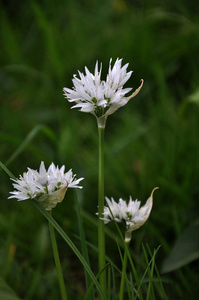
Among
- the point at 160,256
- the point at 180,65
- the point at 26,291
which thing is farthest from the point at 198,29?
the point at 26,291

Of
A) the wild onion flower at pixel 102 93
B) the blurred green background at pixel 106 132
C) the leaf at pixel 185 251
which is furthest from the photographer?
the blurred green background at pixel 106 132

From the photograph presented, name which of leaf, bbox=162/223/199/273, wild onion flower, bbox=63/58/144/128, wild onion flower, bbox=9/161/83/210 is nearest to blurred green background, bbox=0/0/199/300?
leaf, bbox=162/223/199/273

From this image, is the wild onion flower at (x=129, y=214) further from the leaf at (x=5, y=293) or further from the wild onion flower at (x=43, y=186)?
the leaf at (x=5, y=293)

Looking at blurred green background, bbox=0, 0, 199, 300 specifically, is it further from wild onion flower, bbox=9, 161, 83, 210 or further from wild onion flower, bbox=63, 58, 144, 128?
wild onion flower, bbox=63, 58, 144, 128

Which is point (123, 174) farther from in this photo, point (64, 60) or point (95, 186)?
point (64, 60)

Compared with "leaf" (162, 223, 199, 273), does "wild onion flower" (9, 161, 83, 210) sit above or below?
above

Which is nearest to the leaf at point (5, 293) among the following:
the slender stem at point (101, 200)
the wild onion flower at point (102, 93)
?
the slender stem at point (101, 200)

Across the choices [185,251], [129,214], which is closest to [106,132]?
[185,251]

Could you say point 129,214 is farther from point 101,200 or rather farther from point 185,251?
point 185,251
